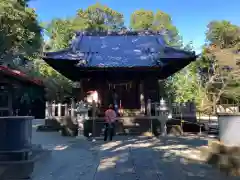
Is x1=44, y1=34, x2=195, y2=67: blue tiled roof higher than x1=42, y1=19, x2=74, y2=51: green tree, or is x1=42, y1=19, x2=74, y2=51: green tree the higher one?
x1=42, y1=19, x2=74, y2=51: green tree

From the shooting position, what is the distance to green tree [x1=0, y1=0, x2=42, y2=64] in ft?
70.4

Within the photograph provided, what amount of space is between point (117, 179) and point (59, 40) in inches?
1213

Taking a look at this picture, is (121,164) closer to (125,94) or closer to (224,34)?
(125,94)

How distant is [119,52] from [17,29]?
976 centimetres

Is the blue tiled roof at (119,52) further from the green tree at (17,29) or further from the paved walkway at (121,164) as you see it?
the paved walkway at (121,164)

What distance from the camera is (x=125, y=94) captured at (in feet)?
62.2

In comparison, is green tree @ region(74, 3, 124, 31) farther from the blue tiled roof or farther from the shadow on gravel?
the shadow on gravel

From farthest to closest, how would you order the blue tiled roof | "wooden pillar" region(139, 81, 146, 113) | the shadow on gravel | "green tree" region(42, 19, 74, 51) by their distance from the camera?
"green tree" region(42, 19, 74, 51) → "wooden pillar" region(139, 81, 146, 113) → the blue tiled roof → the shadow on gravel

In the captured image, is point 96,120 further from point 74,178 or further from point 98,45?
point 74,178

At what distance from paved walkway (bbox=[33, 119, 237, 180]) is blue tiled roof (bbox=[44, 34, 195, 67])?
523 centimetres

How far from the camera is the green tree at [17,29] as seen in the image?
21.5 metres

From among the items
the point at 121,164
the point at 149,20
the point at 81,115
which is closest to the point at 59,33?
the point at 149,20

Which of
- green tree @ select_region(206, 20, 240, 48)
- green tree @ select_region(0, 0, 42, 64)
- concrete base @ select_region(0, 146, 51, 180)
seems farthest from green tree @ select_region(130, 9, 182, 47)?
concrete base @ select_region(0, 146, 51, 180)

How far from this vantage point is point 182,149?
37.9 feet
